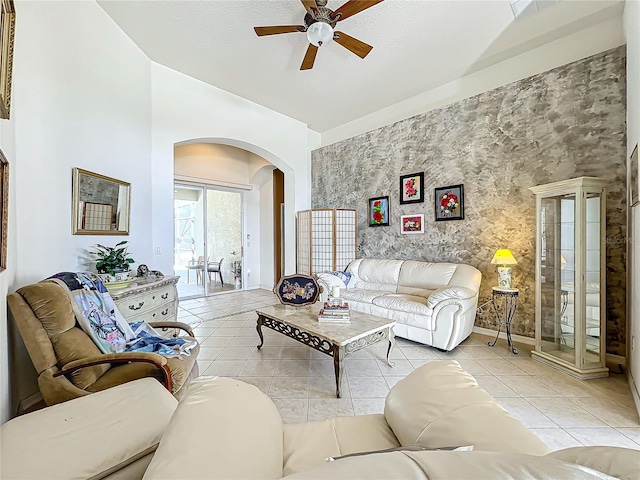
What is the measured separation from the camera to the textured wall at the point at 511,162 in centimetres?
265

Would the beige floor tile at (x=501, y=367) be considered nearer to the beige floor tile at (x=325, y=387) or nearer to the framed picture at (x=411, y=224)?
the beige floor tile at (x=325, y=387)

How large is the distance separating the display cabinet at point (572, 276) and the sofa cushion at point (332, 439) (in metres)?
2.51

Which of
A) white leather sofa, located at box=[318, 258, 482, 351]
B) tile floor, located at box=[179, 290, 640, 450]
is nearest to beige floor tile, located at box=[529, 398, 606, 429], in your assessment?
tile floor, located at box=[179, 290, 640, 450]

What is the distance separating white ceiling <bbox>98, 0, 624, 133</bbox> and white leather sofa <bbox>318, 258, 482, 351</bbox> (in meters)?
2.68

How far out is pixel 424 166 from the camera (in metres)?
4.18

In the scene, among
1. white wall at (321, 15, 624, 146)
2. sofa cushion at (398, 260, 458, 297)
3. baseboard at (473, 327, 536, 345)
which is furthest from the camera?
sofa cushion at (398, 260, 458, 297)

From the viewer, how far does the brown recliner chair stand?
135cm

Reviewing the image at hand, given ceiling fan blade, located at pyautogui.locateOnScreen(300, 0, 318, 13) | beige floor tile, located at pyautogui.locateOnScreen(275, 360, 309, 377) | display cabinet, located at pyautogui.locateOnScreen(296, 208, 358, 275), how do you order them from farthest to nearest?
display cabinet, located at pyautogui.locateOnScreen(296, 208, 358, 275) → beige floor tile, located at pyautogui.locateOnScreen(275, 360, 309, 377) → ceiling fan blade, located at pyautogui.locateOnScreen(300, 0, 318, 13)

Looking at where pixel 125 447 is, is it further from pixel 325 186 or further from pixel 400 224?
pixel 325 186

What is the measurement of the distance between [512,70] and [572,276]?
2.62 meters

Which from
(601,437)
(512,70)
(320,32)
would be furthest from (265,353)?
(512,70)

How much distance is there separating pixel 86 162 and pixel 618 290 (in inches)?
207

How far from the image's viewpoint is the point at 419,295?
12.2 ft

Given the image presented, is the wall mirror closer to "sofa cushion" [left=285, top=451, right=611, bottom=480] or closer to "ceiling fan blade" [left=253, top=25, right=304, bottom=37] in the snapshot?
"ceiling fan blade" [left=253, top=25, right=304, bottom=37]
